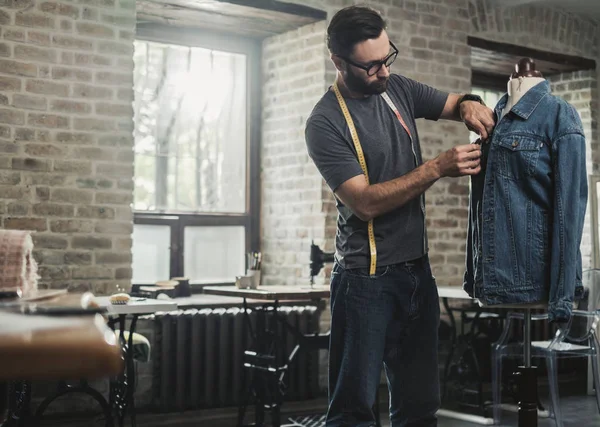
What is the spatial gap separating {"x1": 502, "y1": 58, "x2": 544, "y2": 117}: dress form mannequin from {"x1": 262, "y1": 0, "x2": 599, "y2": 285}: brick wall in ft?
9.19

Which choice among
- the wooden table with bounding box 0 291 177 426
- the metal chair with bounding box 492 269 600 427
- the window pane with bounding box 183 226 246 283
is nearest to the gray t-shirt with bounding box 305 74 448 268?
the wooden table with bounding box 0 291 177 426

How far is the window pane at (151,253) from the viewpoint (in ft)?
18.4

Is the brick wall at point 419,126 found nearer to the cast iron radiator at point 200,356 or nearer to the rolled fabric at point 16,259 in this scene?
the cast iron radiator at point 200,356

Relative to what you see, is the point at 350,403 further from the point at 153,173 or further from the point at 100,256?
the point at 153,173

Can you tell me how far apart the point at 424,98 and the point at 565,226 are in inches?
22.8

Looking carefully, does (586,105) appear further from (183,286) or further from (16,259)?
(16,259)

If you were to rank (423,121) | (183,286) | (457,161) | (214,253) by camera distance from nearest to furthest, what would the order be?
(457,161)
(183,286)
(214,253)
(423,121)

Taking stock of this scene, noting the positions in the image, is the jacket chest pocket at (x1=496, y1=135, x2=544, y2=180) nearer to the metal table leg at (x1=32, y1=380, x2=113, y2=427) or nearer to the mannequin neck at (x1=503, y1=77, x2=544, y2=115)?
the mannequin neck at (x1=503, y1=77, x2=544, y2=115)

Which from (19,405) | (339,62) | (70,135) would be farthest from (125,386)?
(339,62)

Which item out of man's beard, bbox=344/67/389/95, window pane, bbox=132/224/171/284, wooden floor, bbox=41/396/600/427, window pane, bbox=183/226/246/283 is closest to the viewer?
man's beard, bbox=344/67/389/95

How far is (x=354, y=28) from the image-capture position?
2.49 m

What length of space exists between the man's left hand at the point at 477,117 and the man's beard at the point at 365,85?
290mm

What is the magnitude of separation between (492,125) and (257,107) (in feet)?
11.8

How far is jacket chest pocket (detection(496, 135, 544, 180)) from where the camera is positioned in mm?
2619
